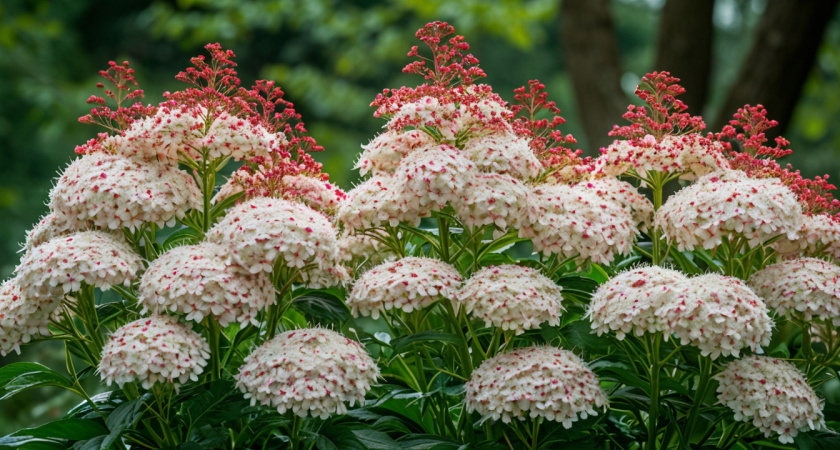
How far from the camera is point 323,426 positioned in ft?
6.62

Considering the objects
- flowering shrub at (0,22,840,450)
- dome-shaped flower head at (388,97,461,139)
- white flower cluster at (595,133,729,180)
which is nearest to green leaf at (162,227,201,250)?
flowering shrub at (0,22,840,450)

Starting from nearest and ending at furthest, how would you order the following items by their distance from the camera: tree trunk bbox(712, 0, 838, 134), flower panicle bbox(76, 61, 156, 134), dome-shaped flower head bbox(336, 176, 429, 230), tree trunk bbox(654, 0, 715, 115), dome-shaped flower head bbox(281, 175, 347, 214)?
1. dome-shaped flower head bbox(336, 176, 429, 230)
2. flower panicle bbox(76, 61, 156, 134)
3. dome-shaped flower head bbox(281, 175, 347, 214)
4. tree trunk bbox(712, 0, 838, 134)
5. tree trunk bbox(654, 0, 715, 115)

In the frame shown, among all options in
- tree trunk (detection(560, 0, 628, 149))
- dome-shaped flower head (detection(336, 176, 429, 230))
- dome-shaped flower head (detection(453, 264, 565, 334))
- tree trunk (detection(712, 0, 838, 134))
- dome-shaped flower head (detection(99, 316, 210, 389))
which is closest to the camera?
dome-shaped flower head (detection(99, 316, 210, 389))

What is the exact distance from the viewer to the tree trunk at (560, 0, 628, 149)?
527 centimetres

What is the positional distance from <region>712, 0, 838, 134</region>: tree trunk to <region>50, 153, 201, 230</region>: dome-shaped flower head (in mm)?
3592

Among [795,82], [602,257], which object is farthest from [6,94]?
[602,257]

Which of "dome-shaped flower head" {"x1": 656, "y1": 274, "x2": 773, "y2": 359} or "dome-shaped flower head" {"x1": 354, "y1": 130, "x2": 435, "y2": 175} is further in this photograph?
"dome-shaped flower head" {"x1": 354, "y1": 130, "x2": 435, "y2": 175}

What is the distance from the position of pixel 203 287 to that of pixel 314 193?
539 millimetres

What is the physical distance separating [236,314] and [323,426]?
1.24 feet

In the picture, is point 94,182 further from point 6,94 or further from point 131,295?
point 6,94

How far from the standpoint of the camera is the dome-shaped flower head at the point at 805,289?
6.54 feet

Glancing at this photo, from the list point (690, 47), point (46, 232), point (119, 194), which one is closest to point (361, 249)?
point (119, 194)

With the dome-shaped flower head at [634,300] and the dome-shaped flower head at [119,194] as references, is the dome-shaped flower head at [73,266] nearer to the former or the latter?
the dome-shaped flower head at [119,194]

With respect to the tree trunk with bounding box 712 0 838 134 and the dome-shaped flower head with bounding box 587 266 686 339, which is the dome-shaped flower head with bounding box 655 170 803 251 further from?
the tree trunk with bounding box 712 0 838 134
